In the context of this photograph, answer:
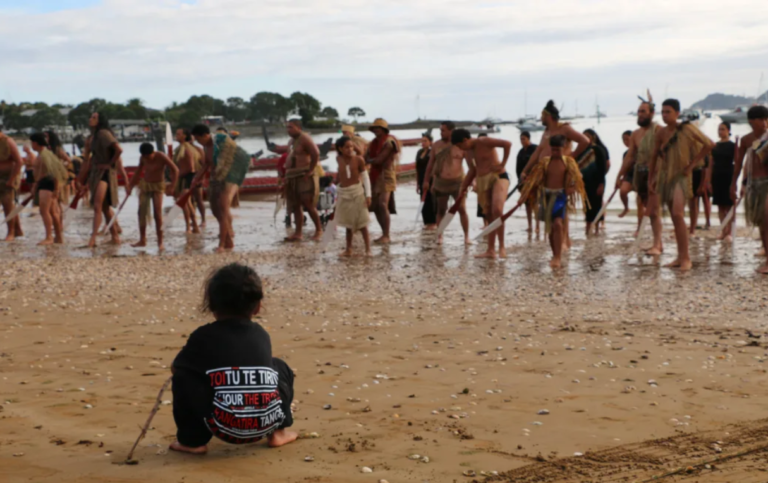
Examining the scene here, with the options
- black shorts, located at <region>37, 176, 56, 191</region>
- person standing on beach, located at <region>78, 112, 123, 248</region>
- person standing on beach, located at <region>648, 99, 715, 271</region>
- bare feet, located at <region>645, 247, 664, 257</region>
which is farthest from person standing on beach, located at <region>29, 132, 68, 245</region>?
person standing on beach, located at <region>648, 99, 715, 271</region>

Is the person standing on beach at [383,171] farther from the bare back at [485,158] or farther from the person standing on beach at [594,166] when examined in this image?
the person standing on beach at [594,166]

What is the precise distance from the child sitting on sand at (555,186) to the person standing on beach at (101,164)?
565 centimetres

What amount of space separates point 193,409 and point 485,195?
26.3 feet

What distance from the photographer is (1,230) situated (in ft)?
56.2

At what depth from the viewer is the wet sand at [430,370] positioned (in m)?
3.84

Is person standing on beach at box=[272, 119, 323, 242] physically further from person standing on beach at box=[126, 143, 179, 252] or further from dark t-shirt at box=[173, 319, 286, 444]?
dark t-shirt at box=[173, 319, 286, 444]

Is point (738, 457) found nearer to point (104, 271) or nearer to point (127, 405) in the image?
point (127, 405)

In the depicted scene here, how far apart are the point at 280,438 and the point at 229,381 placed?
1.25 ft

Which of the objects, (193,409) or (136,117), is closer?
(193,409)

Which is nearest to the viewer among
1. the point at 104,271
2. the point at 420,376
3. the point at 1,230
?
the point at 420,376

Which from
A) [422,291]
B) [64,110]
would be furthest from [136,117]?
[422,291]

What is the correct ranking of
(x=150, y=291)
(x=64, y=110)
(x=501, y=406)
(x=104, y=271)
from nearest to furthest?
(x=501, y=406)
(x=150, y=291)
(x=104, y=271)
(x=64, y=110)

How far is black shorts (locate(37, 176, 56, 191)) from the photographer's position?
44.6 ft

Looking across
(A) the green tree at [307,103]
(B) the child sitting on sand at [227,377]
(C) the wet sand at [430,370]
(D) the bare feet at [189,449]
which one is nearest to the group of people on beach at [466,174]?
(C) the wet sand at [430,370]
